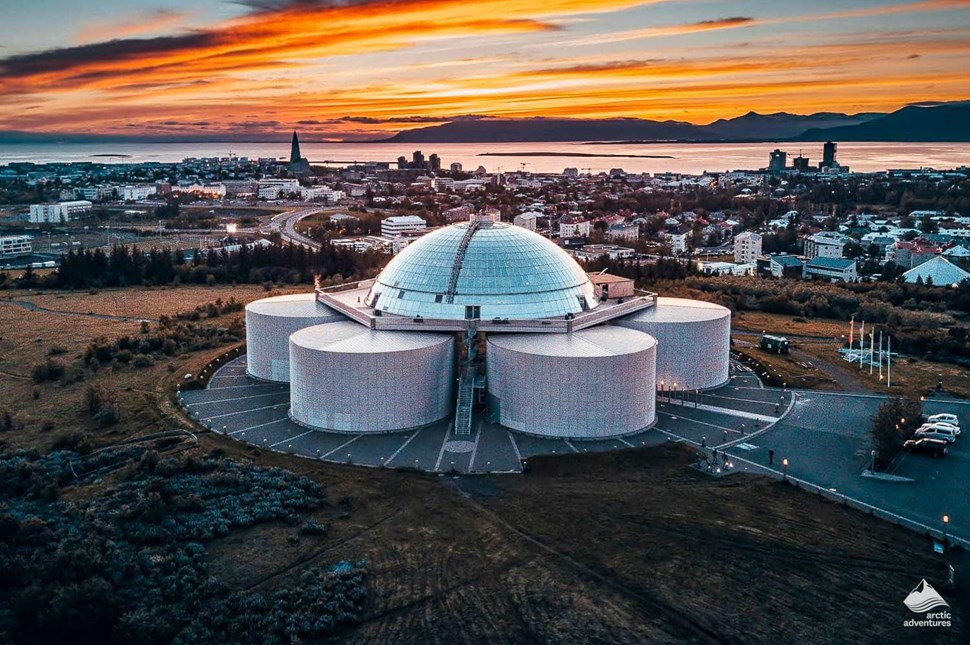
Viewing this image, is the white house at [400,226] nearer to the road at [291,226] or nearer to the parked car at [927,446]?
the road at [291,226]

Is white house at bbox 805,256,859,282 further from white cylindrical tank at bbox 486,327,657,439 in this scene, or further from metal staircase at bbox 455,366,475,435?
metal staircase at bbox 455,366,475,435

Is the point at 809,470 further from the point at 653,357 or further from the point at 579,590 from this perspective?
the point at 579,590

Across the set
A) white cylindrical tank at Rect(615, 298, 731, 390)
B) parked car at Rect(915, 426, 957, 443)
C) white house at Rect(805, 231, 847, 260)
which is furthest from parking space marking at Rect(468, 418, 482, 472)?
white house at Rect(805, 231, 847, 260)

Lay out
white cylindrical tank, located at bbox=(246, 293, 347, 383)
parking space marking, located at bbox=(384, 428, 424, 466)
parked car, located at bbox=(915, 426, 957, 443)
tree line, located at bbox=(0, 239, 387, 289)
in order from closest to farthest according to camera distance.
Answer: parking space marking, located at bbox=(384, 428, 424, 466) → parked car, located at bbox=(915, 426, 957, 443) → white cylindrical tank, located at bbox=(246, 293, 347, 383) → tree line, located at bbox=(0, 239, 387, 289)

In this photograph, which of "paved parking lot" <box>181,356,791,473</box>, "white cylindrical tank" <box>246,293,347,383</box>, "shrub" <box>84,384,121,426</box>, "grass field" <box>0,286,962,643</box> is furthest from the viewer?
"white cylindrical tank" <box>246,293,347,383</box>

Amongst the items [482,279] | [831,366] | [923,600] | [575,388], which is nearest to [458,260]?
[482,279]

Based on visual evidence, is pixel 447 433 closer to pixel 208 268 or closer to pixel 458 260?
pixel 458 260
